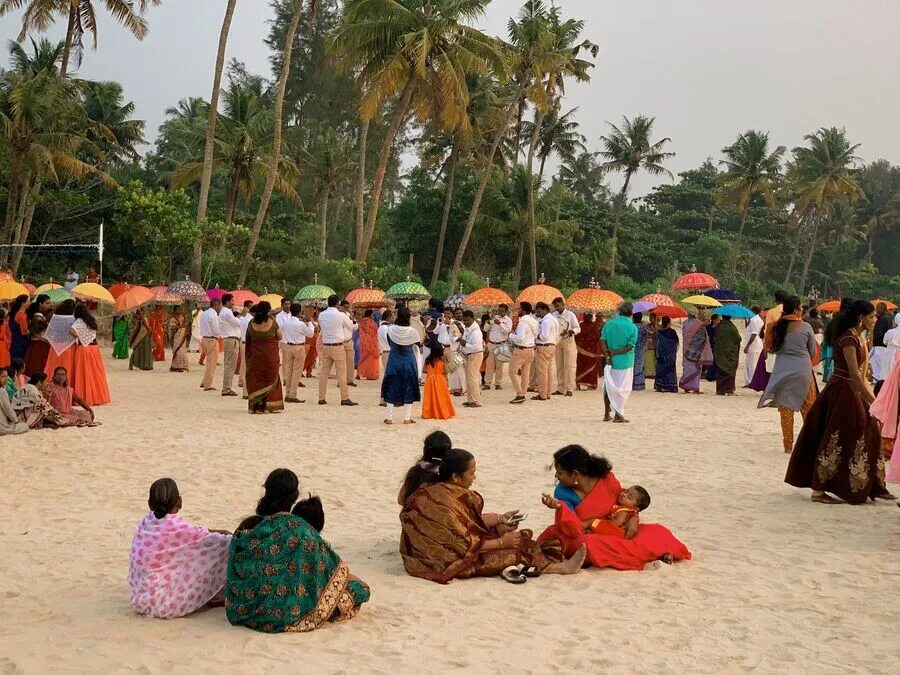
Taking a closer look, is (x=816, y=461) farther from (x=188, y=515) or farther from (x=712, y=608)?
(x=188, y=515)

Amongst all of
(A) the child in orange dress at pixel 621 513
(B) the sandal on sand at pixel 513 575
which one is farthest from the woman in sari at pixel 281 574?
(A) the child in orange dress at pixel 621 513

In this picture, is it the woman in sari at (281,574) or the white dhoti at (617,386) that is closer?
the woman in sari at (281,574)

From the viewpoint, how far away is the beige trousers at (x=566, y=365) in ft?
57.4

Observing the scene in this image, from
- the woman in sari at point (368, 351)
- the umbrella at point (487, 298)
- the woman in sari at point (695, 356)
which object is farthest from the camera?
the umbrella at point (487, 298)

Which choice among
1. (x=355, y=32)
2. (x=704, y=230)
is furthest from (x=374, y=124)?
(x=704, y=230)

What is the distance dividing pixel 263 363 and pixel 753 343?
9.31 m

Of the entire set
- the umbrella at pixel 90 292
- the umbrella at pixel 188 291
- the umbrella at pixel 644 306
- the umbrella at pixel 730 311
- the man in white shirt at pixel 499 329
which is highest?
the umbrella at pixel 644 306

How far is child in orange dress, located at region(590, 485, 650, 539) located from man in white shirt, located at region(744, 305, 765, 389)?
11419mm

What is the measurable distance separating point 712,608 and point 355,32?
24624 mm

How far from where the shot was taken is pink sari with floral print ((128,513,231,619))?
196 inches

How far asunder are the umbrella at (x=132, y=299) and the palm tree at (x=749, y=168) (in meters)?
36.8

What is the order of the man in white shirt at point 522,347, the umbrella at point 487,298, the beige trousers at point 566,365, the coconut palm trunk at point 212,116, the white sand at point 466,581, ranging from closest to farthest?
the white sand at point 466,581 → the man in white shirt at point 522,347 → the beige trousers at point 566,365 → the umbrella at point 487,298 → the coconut palm trunk at point 212,116

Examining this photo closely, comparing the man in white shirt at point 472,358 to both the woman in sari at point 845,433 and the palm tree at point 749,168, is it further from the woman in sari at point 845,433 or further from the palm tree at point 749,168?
the palm tree at point 749,168

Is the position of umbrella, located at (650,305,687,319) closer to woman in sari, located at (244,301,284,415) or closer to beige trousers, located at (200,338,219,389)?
beige trousers, located at (200,338,219,389)
